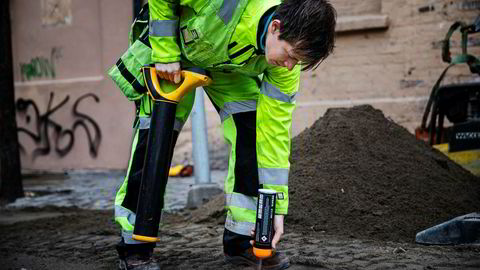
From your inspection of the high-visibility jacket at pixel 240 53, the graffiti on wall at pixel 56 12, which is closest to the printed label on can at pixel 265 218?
the high-visibility jacket at pixel 240 53

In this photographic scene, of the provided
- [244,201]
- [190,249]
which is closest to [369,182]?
[190,249]

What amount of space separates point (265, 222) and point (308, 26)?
89 cm

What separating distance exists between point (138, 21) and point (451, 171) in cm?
279

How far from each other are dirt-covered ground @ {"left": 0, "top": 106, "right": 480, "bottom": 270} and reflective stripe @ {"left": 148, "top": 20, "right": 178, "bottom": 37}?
128 cm

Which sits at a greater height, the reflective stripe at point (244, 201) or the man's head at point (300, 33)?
the man's head at point (300, 33)

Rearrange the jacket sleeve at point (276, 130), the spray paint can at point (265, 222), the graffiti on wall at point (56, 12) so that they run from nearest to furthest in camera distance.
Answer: the spray paint can at point (265, 222), the jacket sleeve at point (276, 130), the graffiti on wall at point (56, 12)

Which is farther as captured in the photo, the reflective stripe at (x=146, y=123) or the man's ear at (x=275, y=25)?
the reflective stripe at (x=146, y=123)

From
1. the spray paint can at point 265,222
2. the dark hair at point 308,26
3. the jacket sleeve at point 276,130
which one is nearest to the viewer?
the dark hair at point 308,26

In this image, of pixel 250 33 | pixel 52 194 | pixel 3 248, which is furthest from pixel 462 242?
pixel 52 194

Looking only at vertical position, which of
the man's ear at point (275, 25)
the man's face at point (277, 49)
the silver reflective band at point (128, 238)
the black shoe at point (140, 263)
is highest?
the man's ear at point (275, 25)

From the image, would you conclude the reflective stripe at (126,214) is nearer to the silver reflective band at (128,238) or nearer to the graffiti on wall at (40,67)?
the silver reflective band at (128,238)

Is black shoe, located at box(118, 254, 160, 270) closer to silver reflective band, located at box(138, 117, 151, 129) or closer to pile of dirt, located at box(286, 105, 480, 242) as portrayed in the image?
silver reflective band, located at box(138, 117, 151, 129)

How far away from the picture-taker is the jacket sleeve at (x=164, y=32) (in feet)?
10.4

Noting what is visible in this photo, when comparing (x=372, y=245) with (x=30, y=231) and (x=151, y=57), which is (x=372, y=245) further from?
(x=30, y=231)
